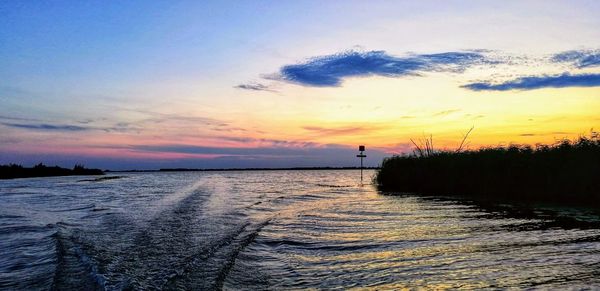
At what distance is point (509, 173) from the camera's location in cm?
2228

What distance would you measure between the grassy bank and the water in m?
4.04

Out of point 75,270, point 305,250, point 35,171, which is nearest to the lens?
point 75,270

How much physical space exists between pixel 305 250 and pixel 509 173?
55.2 ft

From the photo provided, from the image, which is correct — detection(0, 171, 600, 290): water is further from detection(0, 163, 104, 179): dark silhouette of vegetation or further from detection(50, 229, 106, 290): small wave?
detection(0, 163, 104, 179): dark silhouette of vegetation

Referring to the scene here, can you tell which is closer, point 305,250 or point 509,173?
point 305,250

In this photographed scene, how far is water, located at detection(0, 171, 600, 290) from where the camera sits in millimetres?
6645

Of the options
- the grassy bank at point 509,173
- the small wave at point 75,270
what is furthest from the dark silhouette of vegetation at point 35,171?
the small wave at point 75,270

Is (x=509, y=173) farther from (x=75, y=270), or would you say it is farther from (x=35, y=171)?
(x=35, y=171)

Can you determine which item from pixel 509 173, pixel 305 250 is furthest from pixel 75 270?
pixel 509 173

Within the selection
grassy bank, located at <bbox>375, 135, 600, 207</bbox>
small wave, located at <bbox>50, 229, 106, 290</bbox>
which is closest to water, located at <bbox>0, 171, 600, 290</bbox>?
small wave, located at <bbox>50, 229, 106, 290</bbox>

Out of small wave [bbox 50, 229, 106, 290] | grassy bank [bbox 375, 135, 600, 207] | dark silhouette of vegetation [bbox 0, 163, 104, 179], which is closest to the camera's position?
small wave [bbox 50, 229, 106, 290]

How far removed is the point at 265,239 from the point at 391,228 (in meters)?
3.61

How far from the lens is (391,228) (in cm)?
1207

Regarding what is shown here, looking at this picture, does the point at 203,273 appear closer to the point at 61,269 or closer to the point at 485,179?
the point at 61,269
